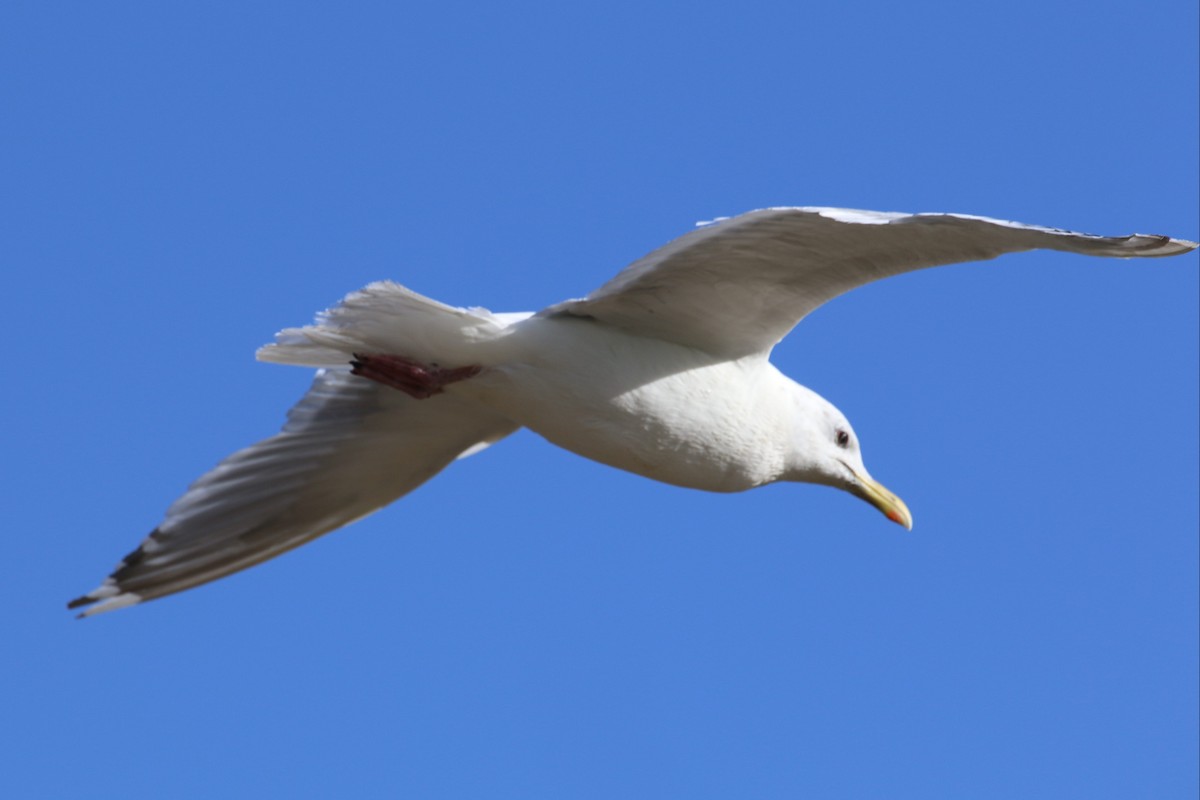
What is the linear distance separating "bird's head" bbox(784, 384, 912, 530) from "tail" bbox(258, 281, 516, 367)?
3.69 ft

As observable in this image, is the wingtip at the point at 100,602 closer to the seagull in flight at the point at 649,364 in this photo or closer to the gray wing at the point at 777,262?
the seagull in flight at the point at 649,364

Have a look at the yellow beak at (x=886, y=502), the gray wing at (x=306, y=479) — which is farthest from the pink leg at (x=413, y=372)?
the yellow beak at (x=886, y=502)

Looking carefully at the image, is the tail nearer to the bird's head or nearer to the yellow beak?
the bird's head

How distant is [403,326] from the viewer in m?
5.71

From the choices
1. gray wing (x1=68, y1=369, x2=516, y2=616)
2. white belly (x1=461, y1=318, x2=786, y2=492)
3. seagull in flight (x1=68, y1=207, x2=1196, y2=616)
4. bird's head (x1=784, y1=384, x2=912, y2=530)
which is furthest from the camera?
gray wing (x1=68, y1=369, x2=516, y2=616)

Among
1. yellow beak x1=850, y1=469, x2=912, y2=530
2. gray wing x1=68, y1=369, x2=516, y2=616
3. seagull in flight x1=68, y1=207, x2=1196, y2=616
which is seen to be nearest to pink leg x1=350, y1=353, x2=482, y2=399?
seagull in flight x1=68, y1=207, x2=1196, y2=616

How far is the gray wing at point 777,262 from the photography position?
16.1 ft

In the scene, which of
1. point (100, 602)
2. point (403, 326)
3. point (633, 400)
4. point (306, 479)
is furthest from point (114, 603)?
point (633, 400)

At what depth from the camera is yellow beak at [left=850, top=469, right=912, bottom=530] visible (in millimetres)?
6758

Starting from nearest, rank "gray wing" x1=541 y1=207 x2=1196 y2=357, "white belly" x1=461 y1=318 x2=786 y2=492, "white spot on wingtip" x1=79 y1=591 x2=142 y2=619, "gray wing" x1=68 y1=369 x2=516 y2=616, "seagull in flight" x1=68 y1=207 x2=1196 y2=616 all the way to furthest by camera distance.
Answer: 1. "gray wing" x1=541 y1=207 x2=1196 y2=357
2. "seagull in flight" x1=68 y1=207 x2=1196 y2=616
3. "white belly" x1=461 y1=318 x2=786 y2=492
4. "white spot on wingtip" x1=79 y1=591 x2=142 y2=619
5. "gray wing" x1=68 y1=369 x2=516 y2=616

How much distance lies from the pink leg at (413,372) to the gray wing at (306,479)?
2.66 ft

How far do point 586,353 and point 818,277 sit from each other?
76 centimetres

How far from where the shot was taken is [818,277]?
221 inches

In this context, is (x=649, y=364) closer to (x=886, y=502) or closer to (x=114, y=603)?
(x=886, y=502)
